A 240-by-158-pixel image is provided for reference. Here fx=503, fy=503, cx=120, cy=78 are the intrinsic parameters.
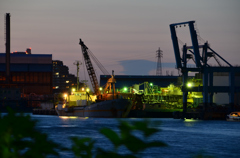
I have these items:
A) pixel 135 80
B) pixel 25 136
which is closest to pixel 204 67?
pixel 135 80

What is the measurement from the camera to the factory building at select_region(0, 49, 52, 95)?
7077 inches

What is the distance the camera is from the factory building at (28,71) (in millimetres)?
179750

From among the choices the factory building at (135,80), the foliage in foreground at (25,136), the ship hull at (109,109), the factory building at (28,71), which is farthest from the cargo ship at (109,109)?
the foliage in foreground at (25,136)

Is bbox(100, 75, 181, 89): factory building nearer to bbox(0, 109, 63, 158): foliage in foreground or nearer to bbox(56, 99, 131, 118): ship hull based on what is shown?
bbox(56, 99, 131, 118): ship hull

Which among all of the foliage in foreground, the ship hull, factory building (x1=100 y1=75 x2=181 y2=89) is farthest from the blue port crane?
the foliage in foreground

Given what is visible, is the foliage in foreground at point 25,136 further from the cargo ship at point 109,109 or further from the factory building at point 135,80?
the factory building at point 135,80

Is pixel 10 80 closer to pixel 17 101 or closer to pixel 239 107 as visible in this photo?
pixel 17 101

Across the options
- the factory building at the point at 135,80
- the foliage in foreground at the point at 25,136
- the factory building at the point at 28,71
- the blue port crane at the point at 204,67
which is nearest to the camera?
the foliage in foreground at the point at 25,136

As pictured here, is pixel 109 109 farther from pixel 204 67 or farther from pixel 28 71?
pixel 28 71

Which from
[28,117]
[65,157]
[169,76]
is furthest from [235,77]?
[28,117]

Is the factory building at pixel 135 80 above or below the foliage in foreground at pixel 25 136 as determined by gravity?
above

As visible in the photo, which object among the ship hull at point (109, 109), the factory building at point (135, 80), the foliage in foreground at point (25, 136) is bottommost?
the ship hull at point (109, 109)

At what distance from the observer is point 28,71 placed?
181m

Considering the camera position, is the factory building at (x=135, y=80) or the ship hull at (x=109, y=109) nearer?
the ship hull at (x=109, y=109)
